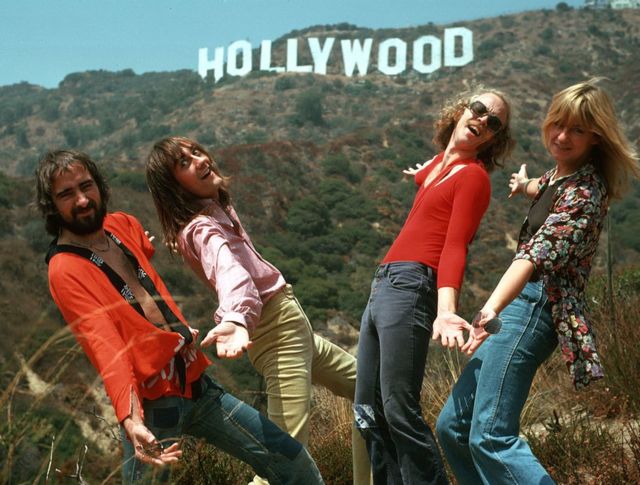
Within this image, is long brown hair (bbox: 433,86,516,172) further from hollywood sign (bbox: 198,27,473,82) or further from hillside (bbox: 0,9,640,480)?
hollywood sign (bbox: 198,27,473,82)

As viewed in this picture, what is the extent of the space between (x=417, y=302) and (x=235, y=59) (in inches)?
2897

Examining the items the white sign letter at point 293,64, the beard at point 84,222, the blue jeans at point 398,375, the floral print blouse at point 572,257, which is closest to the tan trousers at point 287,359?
the blue jeans at point 398,375

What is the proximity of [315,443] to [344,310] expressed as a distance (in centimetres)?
1903

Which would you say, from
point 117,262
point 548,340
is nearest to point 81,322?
point 117,262

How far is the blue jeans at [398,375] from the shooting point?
250cm

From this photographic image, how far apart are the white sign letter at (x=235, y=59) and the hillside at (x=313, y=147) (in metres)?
1.08

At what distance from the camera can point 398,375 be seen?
2486 millimetres

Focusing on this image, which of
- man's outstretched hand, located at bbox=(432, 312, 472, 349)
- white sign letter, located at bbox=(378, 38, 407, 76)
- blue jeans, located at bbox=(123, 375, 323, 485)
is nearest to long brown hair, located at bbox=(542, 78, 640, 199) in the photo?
man's outstretched hand, located at bbox=(432, 312, 472, 349)

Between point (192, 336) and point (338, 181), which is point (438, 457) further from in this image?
point (338, 181)

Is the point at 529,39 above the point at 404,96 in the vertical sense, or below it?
above

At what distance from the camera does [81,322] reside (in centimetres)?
218

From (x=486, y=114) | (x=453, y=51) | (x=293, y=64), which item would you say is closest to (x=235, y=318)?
(x=486, y=114)

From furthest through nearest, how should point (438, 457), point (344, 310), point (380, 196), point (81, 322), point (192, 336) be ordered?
point (380, 196) → point (344, 310) → point (438, 457) → point (192, 336) → point (81, 322)

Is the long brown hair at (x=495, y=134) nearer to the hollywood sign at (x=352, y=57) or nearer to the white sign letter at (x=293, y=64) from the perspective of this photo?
the hollywood sign at (x=352, y=57)
